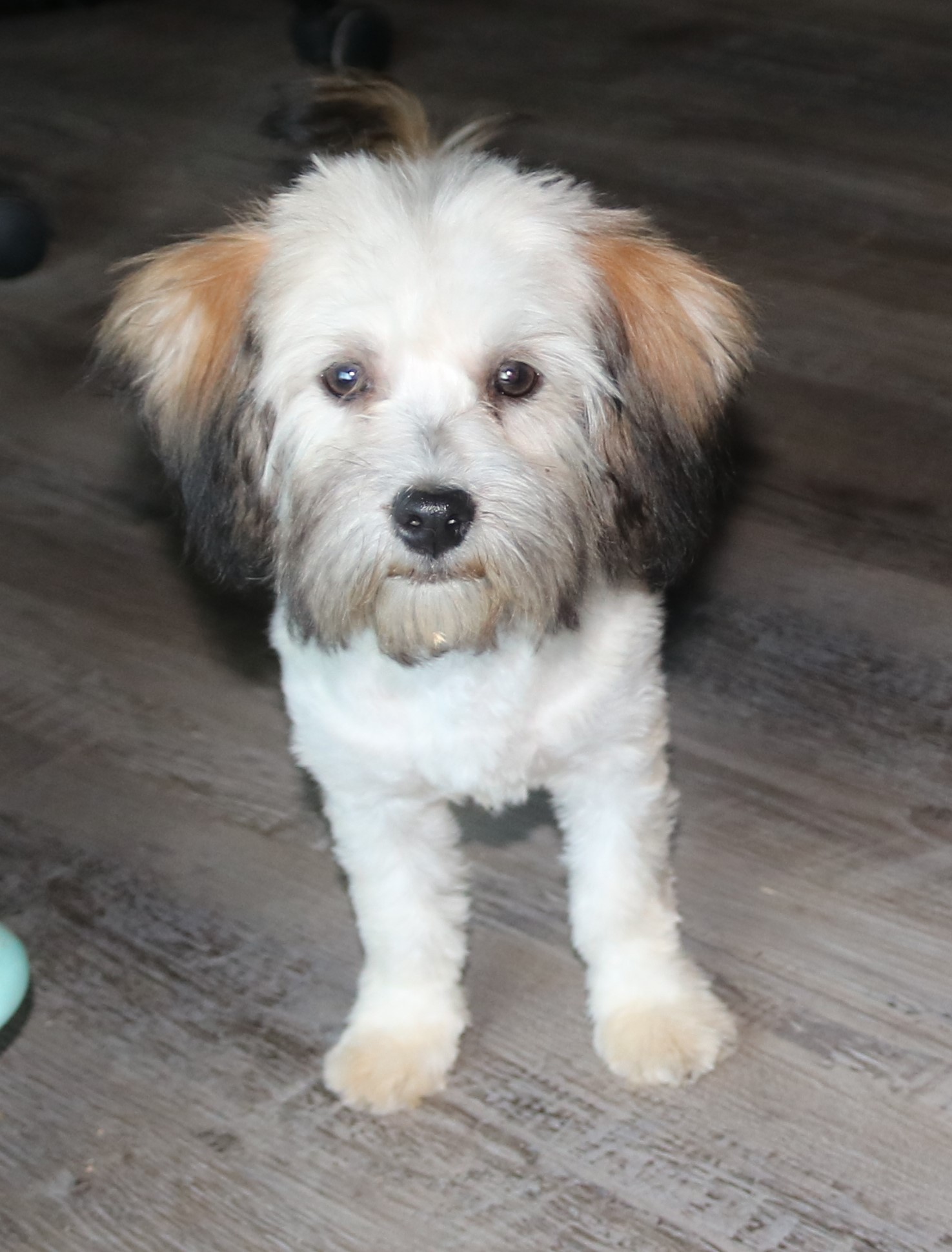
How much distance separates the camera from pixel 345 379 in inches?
52.4

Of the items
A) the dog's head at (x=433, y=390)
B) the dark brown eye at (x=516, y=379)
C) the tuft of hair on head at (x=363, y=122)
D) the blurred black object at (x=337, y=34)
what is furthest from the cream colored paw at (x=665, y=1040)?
the blurred black object at (x=337, y=34)

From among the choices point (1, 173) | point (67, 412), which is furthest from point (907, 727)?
point (1, 173)

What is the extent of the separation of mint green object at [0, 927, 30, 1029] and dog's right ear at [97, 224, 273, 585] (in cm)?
45

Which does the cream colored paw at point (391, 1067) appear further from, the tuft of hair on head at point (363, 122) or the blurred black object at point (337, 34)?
the blurred black object at point (337, 34)

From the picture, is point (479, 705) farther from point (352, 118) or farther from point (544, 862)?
point (352, 118)

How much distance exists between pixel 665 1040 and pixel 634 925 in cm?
12

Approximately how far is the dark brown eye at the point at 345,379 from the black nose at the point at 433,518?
127 mm

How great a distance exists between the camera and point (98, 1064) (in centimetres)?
169

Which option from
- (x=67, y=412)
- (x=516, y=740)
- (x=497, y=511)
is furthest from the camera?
(x=67, y=412)

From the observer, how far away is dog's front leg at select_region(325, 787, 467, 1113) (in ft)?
5.17

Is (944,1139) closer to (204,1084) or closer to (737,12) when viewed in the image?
(204,1084)

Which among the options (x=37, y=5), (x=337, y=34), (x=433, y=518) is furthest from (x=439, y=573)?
(x=37, y=5)

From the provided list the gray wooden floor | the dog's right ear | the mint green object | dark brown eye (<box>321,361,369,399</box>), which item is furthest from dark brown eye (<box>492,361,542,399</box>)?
the mint green object

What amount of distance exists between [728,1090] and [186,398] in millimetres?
834
